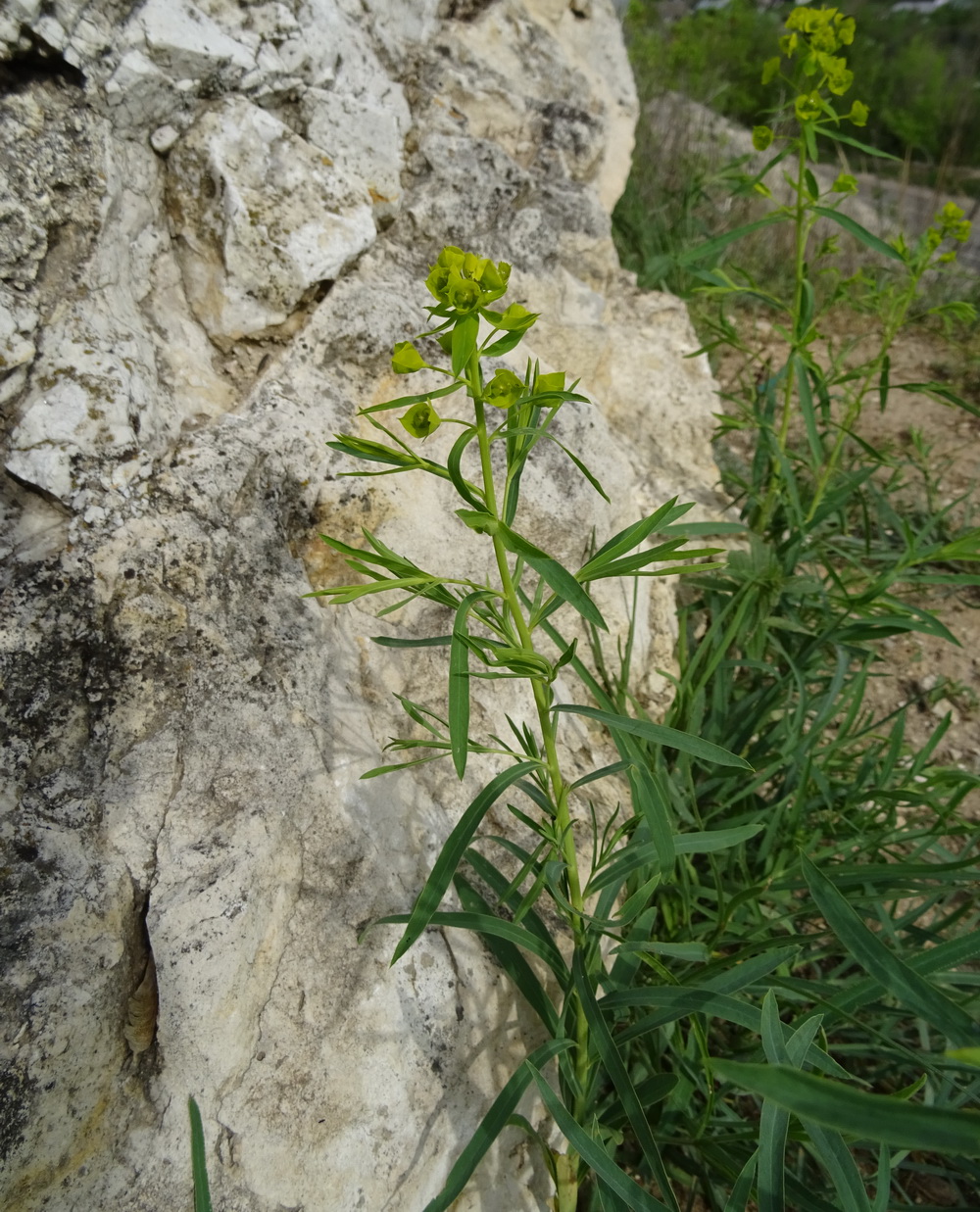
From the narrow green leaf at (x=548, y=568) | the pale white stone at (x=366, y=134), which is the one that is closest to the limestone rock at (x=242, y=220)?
the pale white stone at (x=366, y=134)

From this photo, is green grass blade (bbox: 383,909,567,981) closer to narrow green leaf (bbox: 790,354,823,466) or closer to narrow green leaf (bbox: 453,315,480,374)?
narrow green leaf (bbox: 453,315,480,374)

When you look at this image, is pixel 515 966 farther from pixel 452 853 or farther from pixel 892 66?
pixel 892 66

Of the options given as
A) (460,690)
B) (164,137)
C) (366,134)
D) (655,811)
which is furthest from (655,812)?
(366,134)

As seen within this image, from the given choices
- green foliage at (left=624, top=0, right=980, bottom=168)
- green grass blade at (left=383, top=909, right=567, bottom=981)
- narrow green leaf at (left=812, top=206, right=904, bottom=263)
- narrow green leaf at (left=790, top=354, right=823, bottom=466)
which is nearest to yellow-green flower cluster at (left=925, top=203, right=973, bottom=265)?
narrow green leaf at (left=812, top=206, right=904, bottom=263)

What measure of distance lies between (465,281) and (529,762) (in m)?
0.60

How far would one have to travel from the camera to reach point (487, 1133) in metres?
1.08

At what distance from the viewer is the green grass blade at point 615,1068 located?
1.05 meters

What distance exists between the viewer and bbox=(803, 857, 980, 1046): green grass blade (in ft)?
2.33

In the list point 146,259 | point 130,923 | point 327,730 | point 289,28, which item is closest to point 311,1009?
point 130,923

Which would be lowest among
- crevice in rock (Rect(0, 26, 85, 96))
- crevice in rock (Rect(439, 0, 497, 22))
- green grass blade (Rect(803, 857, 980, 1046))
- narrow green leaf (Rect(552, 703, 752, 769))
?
narrow green leaf (Rect(552, 703, 752, 769))

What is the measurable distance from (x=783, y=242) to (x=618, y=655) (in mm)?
4021

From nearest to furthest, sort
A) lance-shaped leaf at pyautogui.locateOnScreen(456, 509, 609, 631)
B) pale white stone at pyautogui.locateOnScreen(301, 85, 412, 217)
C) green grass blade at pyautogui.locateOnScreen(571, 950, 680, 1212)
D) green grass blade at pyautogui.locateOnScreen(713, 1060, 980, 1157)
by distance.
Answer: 1. green grass blade at pyautogui.locateOnScreen(713, 1060, 980, 1157)
2. lance-shaped leaf at pyautogui.locateOnScreen(456, 509, 609, 631)
3. green grass blade at pyautogui.locateOnScreen(571, 950, 680, 1212)
4. pale white stone at pyautogui.locateOnScreen(301, 85, 412, 217)

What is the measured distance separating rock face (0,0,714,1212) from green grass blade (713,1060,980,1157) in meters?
0.82

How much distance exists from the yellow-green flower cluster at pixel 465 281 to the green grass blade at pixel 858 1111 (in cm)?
74
